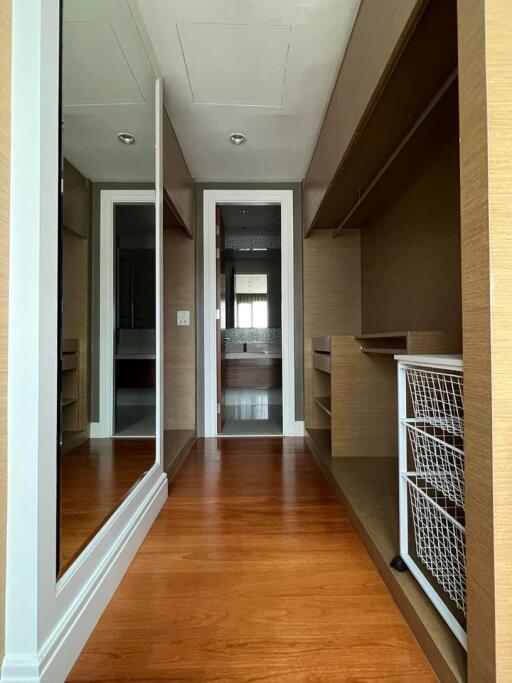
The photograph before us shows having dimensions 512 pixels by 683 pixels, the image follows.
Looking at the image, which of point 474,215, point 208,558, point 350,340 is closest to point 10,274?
point 474,215

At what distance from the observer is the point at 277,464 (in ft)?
7.70

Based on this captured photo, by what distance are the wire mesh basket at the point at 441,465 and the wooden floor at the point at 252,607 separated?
0.38m

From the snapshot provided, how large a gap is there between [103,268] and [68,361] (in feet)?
1.34

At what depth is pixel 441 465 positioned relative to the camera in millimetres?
1088

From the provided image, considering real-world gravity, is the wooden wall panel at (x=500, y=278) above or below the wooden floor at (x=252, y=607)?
above

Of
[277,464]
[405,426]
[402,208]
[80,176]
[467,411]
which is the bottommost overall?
[277,464]

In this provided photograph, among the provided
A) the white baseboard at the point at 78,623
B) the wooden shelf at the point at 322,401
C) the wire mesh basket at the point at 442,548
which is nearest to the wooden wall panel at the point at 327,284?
the wooden shelf at the point at 322,401

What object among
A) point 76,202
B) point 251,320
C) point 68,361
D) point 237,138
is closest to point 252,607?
point 68,361

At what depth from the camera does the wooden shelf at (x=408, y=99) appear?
1.03m

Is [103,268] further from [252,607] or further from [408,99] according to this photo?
[408,99]

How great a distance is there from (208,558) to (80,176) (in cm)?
135

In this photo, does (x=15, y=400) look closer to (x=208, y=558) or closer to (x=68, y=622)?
(x=68, y=622)

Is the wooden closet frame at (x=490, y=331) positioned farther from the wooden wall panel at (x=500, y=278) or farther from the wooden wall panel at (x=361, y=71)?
the wooden wall panel at (x=361, y=71)

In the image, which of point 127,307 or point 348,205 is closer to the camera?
point 127,307
